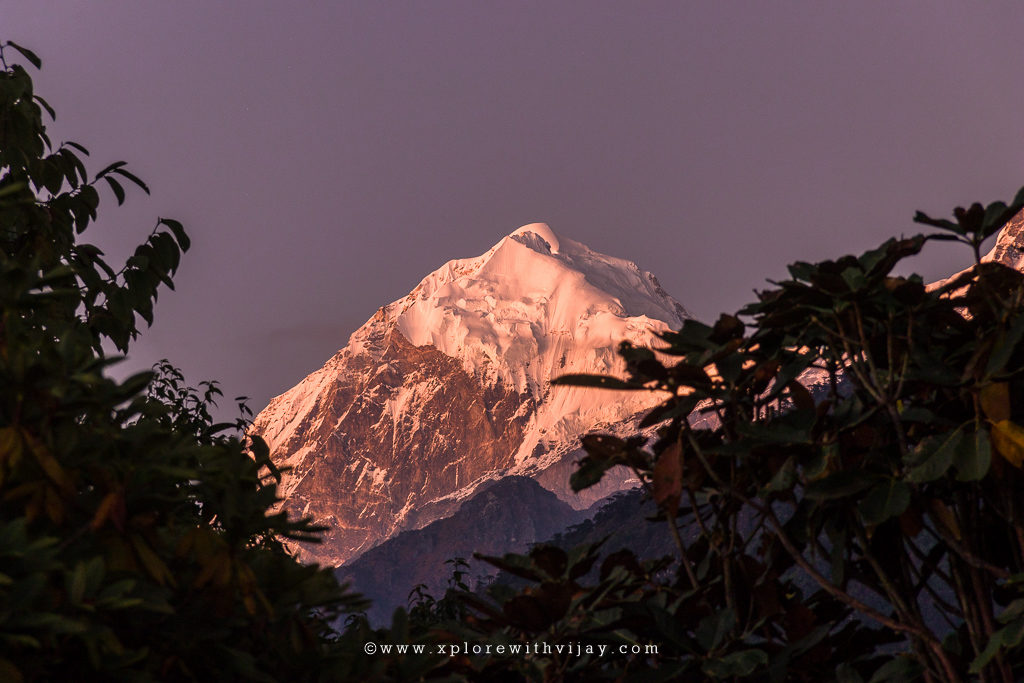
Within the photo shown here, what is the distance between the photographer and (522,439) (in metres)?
187

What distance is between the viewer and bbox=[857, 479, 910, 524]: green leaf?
3.17 meters

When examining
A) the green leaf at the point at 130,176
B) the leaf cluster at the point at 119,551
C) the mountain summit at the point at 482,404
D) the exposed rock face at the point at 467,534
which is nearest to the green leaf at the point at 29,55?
the green leaf at the point at 130,176

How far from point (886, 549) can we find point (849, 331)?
2.81 ft

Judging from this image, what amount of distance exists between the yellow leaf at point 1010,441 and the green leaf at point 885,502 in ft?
1.07

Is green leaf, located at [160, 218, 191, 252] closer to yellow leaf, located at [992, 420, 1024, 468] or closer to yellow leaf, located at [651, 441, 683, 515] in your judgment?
yellow leaf, located at [651, 441, 683, 515]

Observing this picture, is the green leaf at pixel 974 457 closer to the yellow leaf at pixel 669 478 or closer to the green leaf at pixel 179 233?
the yellow leaf at pixel 669 478

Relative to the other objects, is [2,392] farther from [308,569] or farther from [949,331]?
[949,331]

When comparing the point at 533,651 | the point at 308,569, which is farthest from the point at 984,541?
the point at 308,569

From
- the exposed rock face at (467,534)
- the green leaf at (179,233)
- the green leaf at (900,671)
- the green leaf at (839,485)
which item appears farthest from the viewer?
the exposed rock face at (467,534)

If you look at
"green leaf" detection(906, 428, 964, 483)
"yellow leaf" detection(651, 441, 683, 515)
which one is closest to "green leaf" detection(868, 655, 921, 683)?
"green leaf" detection(906, 428, 964, 483)

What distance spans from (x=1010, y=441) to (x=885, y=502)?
447mm

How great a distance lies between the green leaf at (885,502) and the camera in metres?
3.17

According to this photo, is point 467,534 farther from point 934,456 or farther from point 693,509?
point 934,456

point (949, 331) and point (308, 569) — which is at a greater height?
point (949, 331)
